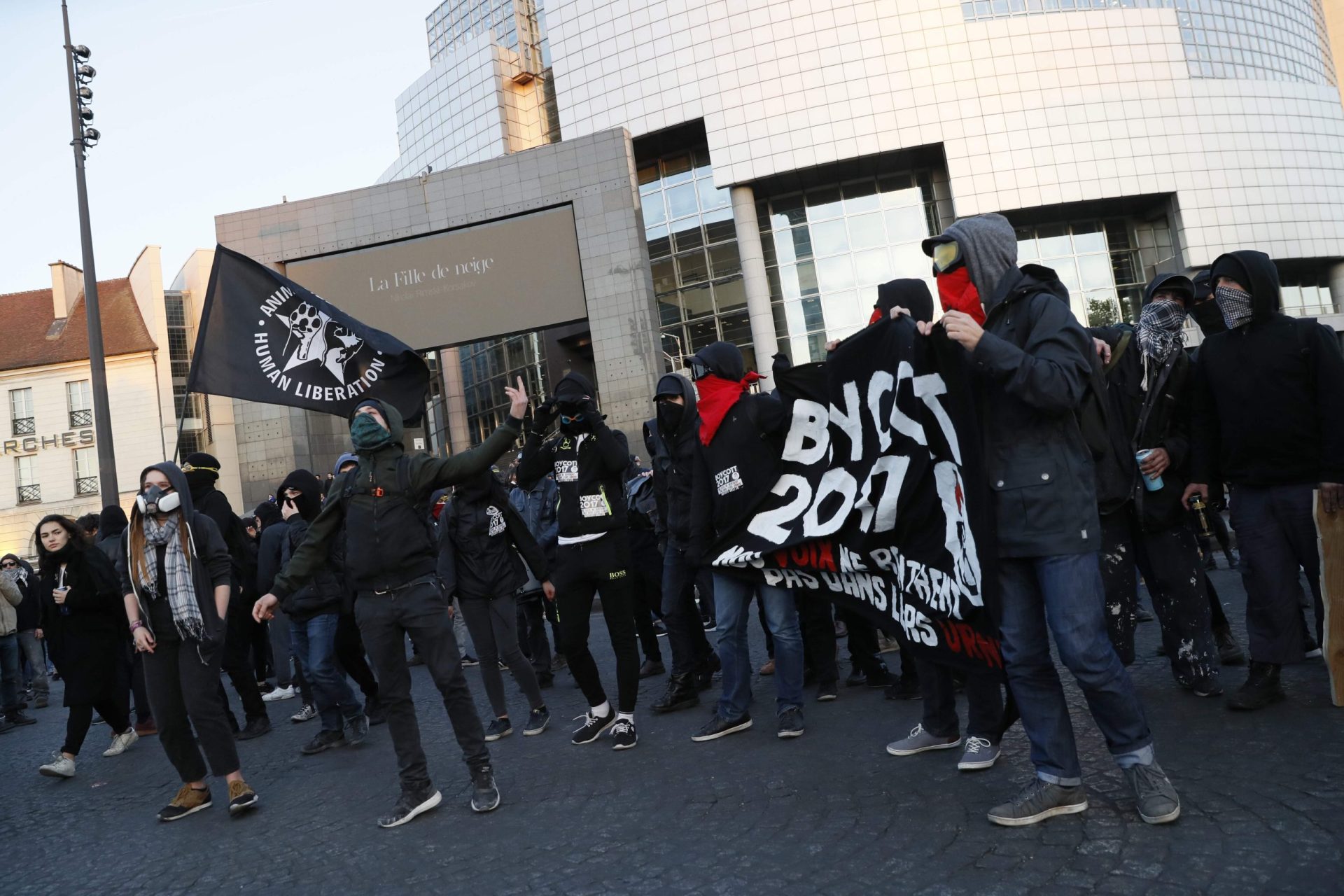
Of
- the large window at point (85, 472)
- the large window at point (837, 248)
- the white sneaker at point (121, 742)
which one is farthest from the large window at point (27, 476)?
the white sneaker at point (121, 742)

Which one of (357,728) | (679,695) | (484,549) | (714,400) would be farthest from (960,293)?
(357,728)

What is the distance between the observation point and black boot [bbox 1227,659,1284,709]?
4.79m

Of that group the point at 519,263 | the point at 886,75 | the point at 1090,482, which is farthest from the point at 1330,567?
the point at 886,75

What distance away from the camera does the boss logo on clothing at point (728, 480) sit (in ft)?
19.0

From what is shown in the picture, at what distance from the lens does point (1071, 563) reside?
3.55 metres

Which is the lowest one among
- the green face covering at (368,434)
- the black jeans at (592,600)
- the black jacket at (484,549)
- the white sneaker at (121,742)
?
the white sneaker at (121,742)

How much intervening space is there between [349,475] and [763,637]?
16.9 feet

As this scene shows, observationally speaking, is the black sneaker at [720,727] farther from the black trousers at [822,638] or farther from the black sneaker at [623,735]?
the black trousers at [822,638]

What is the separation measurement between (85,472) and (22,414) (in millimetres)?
4363

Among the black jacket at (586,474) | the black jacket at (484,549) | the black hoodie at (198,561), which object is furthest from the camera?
the black jacket at (484,549)

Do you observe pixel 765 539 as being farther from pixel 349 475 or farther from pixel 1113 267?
pixel 1113 267

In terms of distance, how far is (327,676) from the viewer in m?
7.09

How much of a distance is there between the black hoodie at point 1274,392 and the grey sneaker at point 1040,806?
219 centimetres

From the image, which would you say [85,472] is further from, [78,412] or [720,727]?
[720,727]
